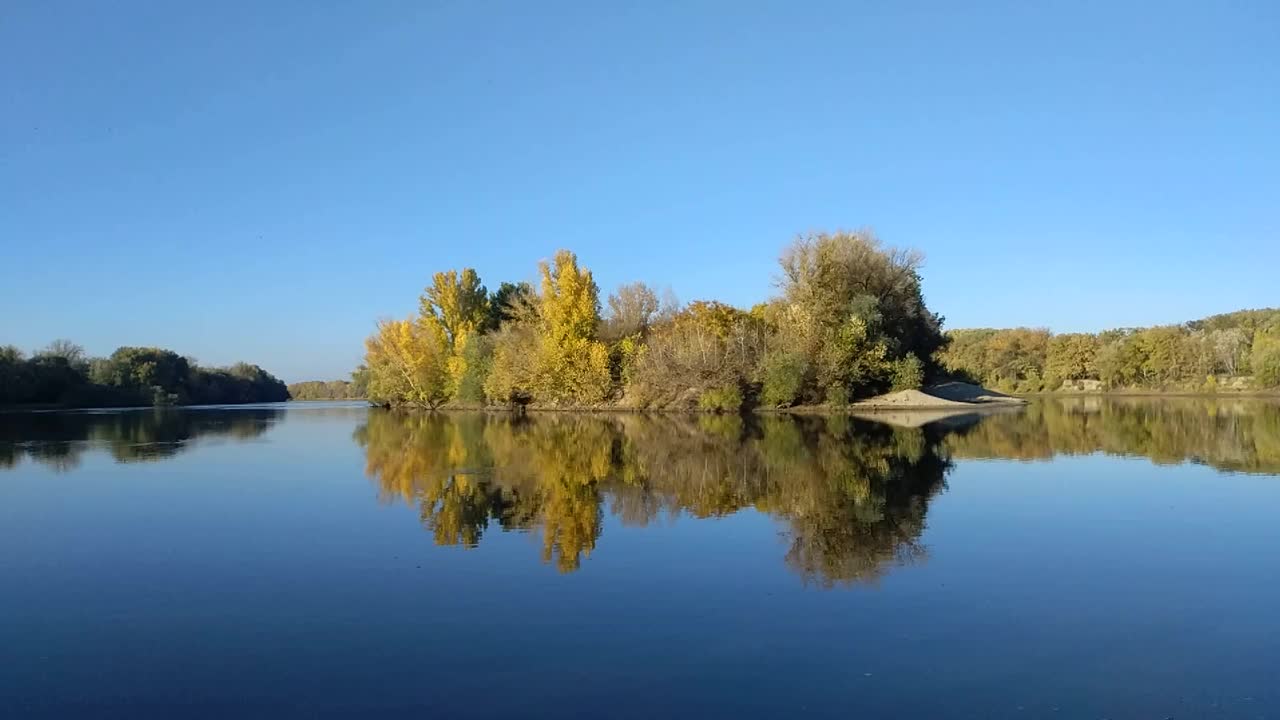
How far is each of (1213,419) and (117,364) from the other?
96311 millimetres

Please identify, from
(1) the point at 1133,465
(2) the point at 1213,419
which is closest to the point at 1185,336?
(2) the point at 1213,419

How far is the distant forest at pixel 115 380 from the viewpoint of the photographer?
70.9 m

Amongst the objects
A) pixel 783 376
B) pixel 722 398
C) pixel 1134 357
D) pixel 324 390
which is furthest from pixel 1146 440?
pixel 324 390

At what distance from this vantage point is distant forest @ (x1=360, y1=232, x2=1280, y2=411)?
140 ft

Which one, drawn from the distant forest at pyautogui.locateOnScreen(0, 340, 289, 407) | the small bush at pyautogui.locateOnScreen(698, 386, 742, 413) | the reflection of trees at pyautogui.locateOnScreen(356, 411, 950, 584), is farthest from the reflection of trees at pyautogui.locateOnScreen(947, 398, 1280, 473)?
the distant forest at pyautogui.locateOnScreen(0, 340, 289, 407)

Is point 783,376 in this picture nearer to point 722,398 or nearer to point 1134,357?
point 722,398

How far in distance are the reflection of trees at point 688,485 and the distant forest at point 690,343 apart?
17.8m

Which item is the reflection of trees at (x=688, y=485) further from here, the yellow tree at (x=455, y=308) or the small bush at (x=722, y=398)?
the yellow tree at (x=455, y=308)

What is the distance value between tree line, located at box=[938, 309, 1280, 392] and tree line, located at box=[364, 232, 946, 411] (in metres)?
17.7

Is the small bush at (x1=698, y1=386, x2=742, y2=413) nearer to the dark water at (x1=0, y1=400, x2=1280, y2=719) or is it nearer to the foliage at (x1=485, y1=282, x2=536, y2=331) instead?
the foliage at (x1=485, y1=282, x2=536, y2=331)

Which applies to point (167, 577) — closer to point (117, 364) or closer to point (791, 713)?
point (791, 713)

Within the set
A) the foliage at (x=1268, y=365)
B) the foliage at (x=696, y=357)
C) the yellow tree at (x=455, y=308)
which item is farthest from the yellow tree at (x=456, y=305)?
the foliage at (x=1268, y=365)

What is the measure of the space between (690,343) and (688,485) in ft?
97.1

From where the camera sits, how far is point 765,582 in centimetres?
682
